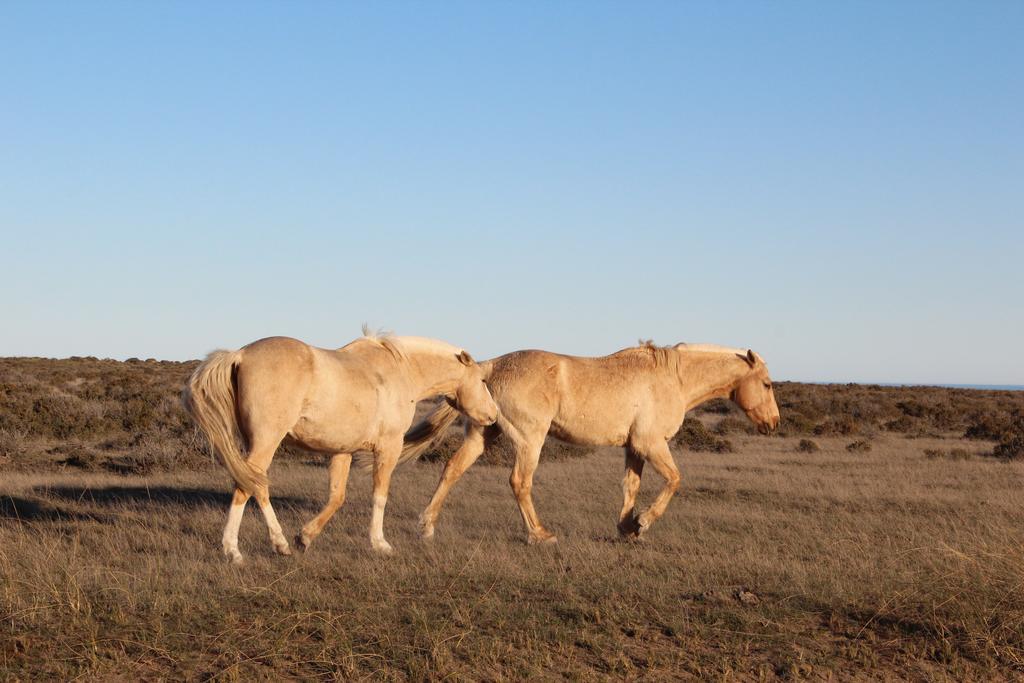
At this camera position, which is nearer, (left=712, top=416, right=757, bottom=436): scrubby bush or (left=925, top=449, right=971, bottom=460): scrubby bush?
(left=925, top=449, right=971, bottom=460): scrubby bush

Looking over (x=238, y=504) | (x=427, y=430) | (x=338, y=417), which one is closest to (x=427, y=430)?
(x=427, y=430)

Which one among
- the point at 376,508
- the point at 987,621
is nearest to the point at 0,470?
the point at 376,508

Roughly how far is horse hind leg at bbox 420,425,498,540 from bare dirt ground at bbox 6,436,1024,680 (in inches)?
14.9

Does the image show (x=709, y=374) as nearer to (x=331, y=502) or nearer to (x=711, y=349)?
(x=711, y=349)

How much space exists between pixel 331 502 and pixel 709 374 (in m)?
4.61

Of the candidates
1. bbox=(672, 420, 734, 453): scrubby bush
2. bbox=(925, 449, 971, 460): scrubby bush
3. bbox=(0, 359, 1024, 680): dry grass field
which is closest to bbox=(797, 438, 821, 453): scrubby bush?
bbox=(672, 420, 734, 453): scrubby bush

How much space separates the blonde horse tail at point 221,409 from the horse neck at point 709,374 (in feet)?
16.6

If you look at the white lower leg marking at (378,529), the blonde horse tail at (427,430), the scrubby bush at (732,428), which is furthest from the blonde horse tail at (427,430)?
the scrubby bush at (732,428)

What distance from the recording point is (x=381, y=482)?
8.84 metres

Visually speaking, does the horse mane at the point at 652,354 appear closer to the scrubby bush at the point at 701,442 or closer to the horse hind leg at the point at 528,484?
the horse hind leg at the point at 528,484

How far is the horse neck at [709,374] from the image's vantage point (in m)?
10.5

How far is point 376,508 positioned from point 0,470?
9673 mm

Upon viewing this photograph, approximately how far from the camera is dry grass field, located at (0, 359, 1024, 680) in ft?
17.7

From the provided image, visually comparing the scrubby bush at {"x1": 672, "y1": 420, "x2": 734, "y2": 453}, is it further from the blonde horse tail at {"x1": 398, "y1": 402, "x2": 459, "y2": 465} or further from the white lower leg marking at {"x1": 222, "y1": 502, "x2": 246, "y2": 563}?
the white lower leg marking at {"x1": 222, "y1": 502, "x2": 246, "y2": 563}
